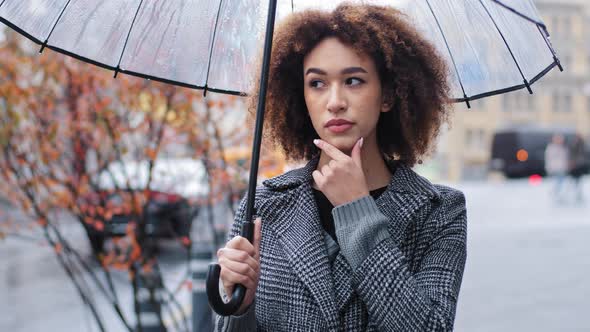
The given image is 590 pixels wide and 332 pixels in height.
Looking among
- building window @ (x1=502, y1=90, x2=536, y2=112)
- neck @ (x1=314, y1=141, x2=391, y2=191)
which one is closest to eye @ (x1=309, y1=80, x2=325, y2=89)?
neck @ (x1=314, y1=141, x2=391, y2=191)

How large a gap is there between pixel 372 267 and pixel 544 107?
47913 mm

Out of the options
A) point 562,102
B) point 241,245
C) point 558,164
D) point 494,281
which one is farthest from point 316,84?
point 562,102

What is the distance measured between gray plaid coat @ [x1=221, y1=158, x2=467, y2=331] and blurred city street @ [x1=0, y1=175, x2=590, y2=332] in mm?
2847

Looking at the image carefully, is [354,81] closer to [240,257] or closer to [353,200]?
[353,200]

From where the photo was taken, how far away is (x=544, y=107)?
1834 inches

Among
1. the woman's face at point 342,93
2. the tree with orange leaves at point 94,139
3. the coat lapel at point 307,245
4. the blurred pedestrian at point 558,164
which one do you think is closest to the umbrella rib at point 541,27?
the woman's face at point 342,93

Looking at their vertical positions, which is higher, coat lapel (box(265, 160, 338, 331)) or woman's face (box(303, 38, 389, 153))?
woman's face (box(303, 38, 389, 153))

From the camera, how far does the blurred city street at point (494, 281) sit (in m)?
6.44

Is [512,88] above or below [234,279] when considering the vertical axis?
above

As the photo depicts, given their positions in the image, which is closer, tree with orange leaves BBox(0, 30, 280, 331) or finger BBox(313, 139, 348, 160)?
finger BBox(313, 139, 348, 160)

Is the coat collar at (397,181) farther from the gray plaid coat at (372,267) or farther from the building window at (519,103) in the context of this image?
the building window at (519,103)

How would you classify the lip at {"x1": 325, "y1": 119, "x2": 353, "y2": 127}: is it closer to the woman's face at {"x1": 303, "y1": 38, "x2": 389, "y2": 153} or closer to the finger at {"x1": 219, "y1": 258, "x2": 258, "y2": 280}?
the woman's face at {"x1": 303, "y1": 38, "x2": 389, "y2": 153}

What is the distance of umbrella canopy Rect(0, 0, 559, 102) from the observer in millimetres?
2006

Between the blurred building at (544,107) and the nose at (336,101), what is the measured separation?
1596 inches
